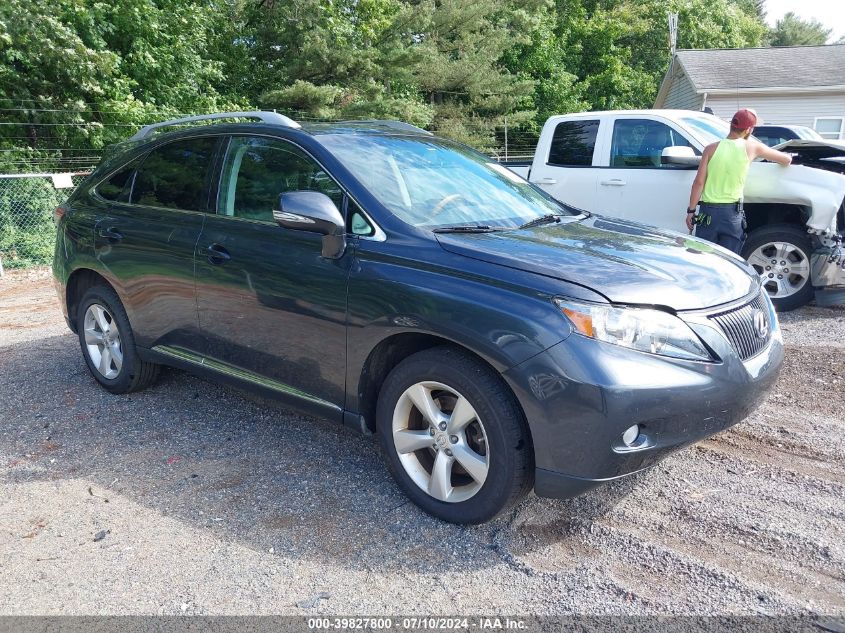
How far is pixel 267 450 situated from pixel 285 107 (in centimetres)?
1654

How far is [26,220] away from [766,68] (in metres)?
22.9

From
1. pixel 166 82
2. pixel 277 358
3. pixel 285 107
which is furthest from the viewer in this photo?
pixel 285 107

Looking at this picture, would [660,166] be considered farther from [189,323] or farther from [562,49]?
[562,49]

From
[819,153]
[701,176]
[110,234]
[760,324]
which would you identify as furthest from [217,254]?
[819,153]

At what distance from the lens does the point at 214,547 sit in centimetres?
307

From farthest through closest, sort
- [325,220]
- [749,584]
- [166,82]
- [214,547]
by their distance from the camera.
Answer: [166,82] < [325,220] < [214,547] < [749,584]

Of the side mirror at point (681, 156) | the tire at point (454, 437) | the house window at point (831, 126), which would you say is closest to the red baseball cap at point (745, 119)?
the side mirror at point (681, 156)

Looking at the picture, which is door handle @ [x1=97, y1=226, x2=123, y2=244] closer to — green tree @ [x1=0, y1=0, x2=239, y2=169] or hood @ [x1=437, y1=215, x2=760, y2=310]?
hood @ [x1=437, y1=215, x2=760, y2=310]

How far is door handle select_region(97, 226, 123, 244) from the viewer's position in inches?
180

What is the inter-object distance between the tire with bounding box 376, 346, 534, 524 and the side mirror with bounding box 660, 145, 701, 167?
15.4 feet

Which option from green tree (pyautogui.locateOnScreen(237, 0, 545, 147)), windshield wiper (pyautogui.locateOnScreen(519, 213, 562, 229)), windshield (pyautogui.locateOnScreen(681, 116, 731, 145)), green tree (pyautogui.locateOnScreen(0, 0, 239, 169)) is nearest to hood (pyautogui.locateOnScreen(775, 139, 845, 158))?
windshield (pyautogui.locateOnScreen(681, 116, 731, 145))

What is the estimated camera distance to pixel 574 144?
8.27 metres

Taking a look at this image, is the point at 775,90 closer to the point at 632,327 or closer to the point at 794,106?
the point at 794,106

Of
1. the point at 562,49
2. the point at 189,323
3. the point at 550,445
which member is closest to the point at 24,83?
the point at 189,323
